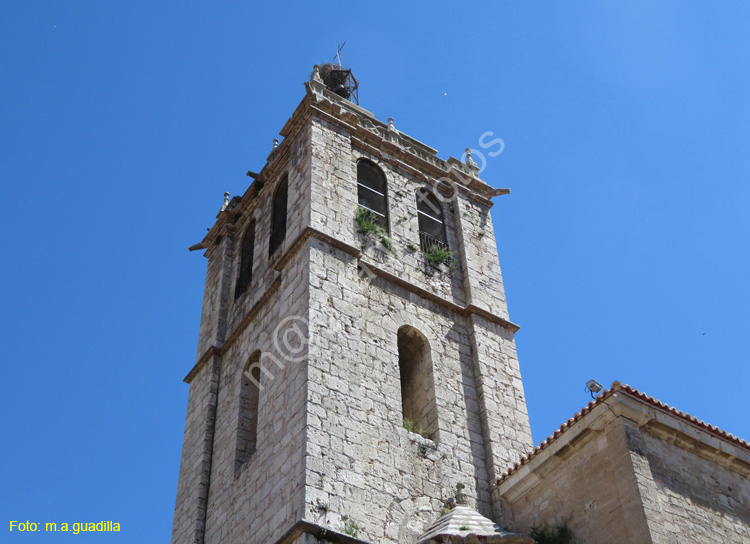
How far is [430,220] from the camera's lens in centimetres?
1991

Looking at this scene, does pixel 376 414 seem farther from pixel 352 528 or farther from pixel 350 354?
pixel 352 528

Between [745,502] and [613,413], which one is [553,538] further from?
[745,502]

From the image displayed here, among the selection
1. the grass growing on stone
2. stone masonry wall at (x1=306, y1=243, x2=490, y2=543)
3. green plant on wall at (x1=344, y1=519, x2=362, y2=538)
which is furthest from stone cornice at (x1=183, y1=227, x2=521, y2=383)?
green plant on wall at (x1=344, y1=519, x2=362, y2=538)

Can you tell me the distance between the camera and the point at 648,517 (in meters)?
12.1

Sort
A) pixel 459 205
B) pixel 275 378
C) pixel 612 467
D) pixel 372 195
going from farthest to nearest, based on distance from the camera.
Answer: pixel 459 205 < pixel 372 195 < pixel 275 378 < pixel 612 467

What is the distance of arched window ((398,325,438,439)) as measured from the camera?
16.0 metres

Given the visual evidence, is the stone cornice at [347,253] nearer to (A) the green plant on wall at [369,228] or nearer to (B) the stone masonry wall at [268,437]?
(B) the stone masonry wall at [268,437]

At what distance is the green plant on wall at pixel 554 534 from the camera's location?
1327 cm

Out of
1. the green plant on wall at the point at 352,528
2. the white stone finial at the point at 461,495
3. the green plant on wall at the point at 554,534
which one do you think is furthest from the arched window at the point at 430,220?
the green plant on wall at the point at 352,528

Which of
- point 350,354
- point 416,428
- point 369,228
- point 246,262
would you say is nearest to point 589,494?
point 416,428

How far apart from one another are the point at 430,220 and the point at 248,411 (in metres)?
5.79

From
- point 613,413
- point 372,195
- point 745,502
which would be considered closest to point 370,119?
point 372,195

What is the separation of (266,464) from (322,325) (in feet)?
7.87

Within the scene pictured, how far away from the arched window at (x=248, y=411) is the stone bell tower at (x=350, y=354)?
3 centimetres
